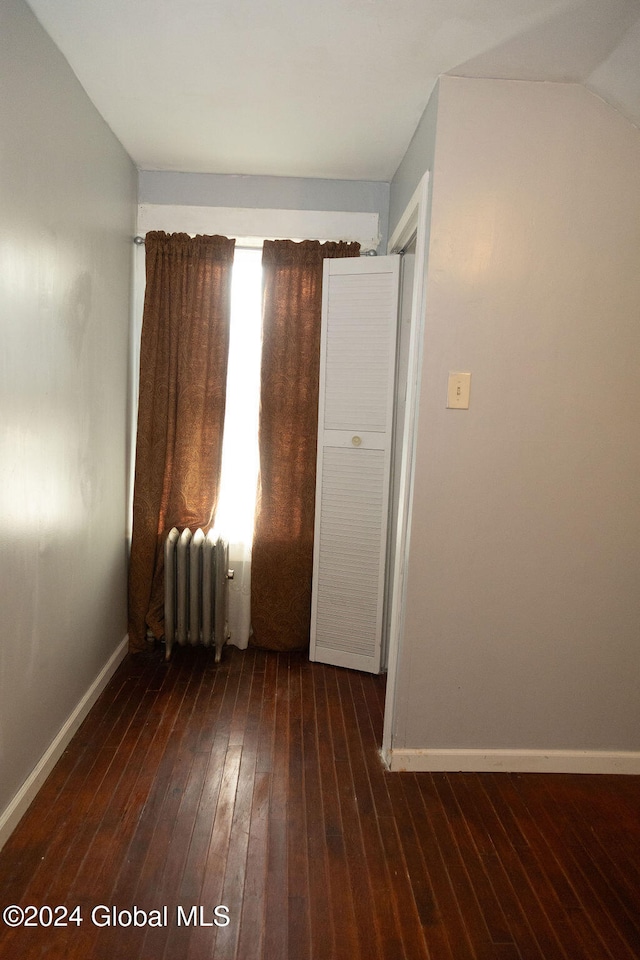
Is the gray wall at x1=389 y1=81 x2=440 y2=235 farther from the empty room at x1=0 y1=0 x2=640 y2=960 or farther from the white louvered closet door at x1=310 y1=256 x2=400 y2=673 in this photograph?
the white louvered closet door at x1=310 y1=256 x2=400 y2=673

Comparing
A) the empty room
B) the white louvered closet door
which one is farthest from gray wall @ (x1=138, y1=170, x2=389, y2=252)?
the white louvered closet door

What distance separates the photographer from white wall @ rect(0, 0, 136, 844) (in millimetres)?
1800

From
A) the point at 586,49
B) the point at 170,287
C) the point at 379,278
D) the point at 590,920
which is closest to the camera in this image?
the point at 590,920

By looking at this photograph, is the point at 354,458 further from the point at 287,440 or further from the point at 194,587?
the point at 194,587

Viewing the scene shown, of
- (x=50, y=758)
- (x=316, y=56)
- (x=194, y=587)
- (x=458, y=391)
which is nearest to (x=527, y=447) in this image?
(x=458, y=391)

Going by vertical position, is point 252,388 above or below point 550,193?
below

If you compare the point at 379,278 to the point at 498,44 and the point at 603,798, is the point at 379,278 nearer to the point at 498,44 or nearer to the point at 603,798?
the point at 498,44

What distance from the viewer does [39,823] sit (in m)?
1.95

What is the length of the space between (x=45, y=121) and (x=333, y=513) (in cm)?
196

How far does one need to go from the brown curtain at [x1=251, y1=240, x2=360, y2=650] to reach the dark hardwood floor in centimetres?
70

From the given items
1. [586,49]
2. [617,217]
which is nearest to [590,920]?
[617,217]

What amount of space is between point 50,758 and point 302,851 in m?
0.94

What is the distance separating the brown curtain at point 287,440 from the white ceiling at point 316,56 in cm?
63

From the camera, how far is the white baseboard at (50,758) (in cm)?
189
